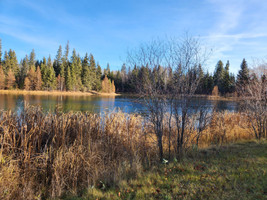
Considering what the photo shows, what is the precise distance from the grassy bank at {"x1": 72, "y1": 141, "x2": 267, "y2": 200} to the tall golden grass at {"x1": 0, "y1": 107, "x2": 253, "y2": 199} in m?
0.42

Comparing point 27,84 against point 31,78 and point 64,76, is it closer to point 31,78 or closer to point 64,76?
point 31,78

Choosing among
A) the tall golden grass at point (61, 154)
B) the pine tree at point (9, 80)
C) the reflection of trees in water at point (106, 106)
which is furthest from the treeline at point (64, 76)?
the tall golden grass at point (61, 154)

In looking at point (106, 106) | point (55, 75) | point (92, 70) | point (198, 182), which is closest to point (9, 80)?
point (55, 75)

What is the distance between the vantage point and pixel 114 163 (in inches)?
163

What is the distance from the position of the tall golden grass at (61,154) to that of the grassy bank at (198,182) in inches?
16.7

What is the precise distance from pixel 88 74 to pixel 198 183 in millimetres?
56506

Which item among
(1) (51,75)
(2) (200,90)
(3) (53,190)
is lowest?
(3) (53,190)

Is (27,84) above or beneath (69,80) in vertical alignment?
beneath

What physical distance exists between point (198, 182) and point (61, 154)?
120 inches

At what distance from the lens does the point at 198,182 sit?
3.16m

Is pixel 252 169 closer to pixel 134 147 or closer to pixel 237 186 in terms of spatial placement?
pixel 237 186

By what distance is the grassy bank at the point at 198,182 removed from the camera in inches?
109

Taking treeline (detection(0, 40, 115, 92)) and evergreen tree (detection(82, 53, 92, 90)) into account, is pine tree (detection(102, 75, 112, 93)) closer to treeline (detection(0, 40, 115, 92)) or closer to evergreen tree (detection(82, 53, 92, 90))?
treeline (detection(0, 40, 115, 92))

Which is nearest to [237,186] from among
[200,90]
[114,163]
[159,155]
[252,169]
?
[252,169]
